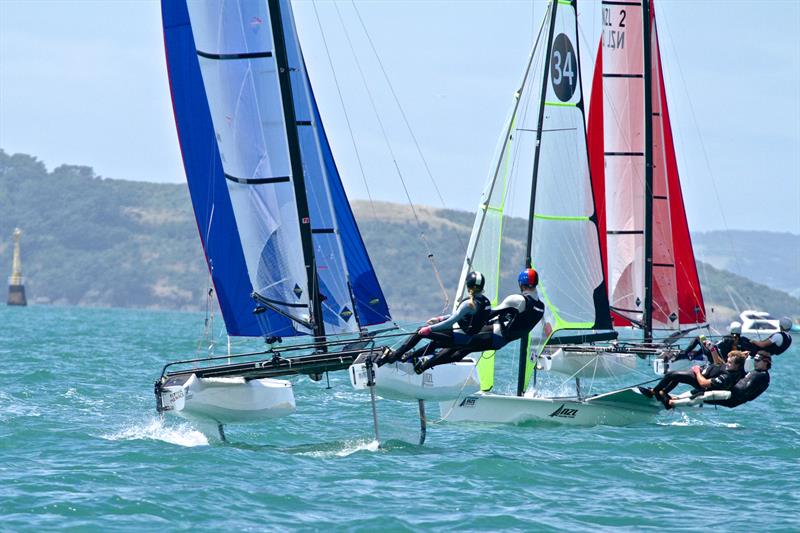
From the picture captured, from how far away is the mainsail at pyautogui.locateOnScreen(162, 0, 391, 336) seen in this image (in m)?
17.4

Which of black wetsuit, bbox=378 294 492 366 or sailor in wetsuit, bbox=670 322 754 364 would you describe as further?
sailor in wetsuit, bbox=670 322 754 364

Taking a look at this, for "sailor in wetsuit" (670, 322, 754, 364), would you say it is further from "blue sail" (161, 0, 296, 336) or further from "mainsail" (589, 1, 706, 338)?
"blue sail" (161, 0, 296, 336)

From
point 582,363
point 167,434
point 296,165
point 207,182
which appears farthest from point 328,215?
point 582,363

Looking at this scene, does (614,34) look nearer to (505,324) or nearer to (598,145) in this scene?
(598,145)

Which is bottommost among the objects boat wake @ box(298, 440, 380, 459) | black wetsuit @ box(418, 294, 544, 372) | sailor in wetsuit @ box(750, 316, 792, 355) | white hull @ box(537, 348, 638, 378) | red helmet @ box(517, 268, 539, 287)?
boat wake @ box(298, 440, 380, 459)

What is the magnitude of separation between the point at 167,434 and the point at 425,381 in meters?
3.72

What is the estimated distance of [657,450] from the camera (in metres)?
18.7

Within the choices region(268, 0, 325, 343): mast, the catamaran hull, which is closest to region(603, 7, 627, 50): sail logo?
the catamaran hull

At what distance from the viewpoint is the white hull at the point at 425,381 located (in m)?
16.3

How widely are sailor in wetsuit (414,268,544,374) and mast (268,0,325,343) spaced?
5.67 ft

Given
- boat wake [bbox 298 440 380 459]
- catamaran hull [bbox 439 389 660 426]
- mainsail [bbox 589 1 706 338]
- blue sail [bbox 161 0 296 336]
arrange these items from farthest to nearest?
mainsail [bbox 589 1 706 338], catamaran hull [bbox 439 389 660 426], blue sail [bbox 161 0 296 336], boat wake [bbox 298 440 380 459]

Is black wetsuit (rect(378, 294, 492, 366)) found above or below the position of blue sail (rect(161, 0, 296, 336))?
below

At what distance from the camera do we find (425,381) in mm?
16609

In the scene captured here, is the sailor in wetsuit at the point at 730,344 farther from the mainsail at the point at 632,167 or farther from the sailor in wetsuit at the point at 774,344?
the mainsail at the point at 632,167
